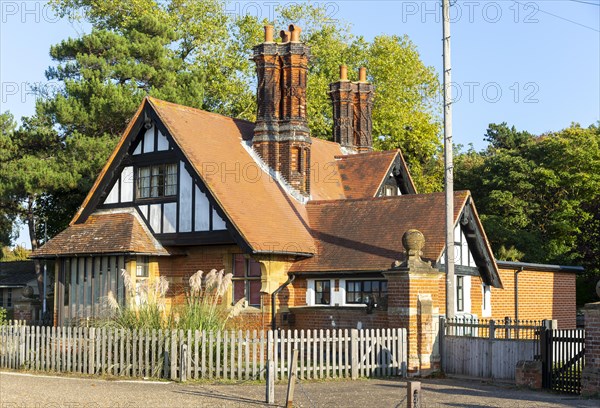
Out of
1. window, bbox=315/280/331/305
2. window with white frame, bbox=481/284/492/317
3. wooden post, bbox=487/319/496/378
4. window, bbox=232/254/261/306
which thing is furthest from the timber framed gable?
window with white frame, bbox=481/284/492/317

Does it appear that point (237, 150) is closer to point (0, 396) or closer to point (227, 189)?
point (227, 189)

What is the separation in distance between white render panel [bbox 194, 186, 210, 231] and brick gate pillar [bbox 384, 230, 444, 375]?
6.56 metres

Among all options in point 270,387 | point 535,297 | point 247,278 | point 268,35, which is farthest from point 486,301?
point 270,387

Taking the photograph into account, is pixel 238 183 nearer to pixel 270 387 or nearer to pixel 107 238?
pixel 107 238

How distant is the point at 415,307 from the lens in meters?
19.1

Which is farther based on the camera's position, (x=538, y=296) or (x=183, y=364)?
(x=538, y=296)

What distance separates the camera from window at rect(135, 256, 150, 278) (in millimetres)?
24531

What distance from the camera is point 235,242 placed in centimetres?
2312

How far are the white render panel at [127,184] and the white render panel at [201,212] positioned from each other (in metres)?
2.71

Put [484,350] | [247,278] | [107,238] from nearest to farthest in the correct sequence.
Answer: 1. [484,350]
2. [247,278]
3. [107,238]

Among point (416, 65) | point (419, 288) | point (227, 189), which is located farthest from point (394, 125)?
point (419, 288)

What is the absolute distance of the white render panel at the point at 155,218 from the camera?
81.7 feet

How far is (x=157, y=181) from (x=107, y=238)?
2.20m

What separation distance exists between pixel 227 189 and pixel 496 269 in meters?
8.01
